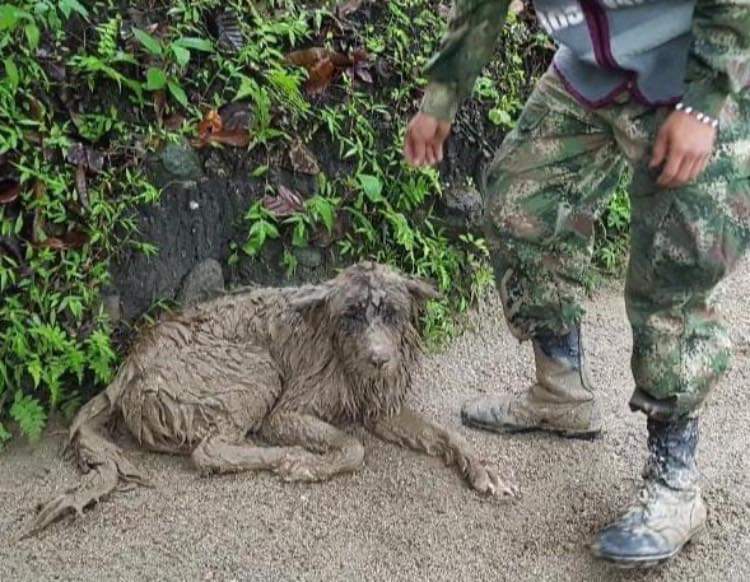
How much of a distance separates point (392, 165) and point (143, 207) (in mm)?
1229

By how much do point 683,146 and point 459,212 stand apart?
2354 mm

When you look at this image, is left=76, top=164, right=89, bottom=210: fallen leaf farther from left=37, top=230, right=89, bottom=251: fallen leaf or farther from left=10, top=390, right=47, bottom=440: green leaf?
left=10, top=390, right=47, bottom=440: green leaf

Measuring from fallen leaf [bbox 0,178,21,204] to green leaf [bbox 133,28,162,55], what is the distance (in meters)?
0.78

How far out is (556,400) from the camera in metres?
3.99

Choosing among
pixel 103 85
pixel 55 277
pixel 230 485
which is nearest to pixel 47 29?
pixel 103 85

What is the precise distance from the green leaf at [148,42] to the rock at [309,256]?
107cm

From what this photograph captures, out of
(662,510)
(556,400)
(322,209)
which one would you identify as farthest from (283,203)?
(662,510)

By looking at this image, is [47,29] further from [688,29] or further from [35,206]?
[688,29]

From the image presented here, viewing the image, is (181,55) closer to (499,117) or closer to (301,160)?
(301,160)

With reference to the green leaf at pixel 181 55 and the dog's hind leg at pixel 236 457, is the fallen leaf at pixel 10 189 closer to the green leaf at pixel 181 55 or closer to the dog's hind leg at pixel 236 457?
the green leaf at pixel 181 55

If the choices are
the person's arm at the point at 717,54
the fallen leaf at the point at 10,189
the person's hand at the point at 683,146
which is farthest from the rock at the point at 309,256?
the person's arm at the point at 717,54

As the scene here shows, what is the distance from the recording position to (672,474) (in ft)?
11.0

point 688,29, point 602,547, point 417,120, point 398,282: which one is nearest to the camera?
point 688,29

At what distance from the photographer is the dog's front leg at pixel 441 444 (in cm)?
369
